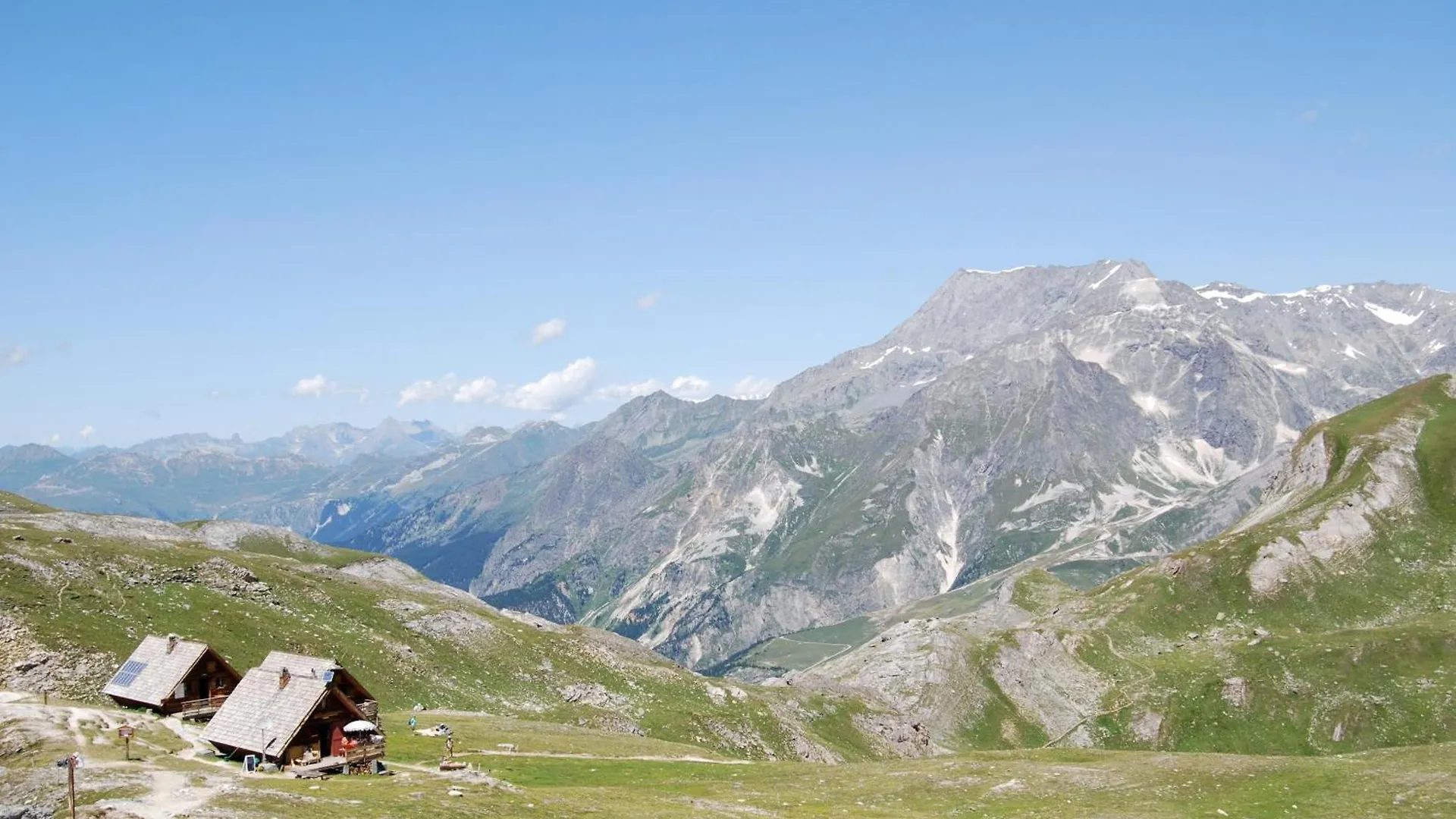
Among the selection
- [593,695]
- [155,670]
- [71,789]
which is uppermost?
[71,789]

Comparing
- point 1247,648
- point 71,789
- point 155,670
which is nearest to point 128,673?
point 155,670

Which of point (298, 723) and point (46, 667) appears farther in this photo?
point (46, 667)

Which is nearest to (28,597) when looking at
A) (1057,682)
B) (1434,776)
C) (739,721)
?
(739,721)

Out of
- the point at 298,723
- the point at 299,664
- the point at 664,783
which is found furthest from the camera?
the point at 664,783

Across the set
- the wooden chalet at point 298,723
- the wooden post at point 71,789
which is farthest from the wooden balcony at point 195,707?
the wooden post at point 71,789

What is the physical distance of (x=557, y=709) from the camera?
103312mm

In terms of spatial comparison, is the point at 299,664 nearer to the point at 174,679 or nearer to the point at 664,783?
the point at 174,679

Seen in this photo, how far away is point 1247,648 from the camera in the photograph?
15100cm

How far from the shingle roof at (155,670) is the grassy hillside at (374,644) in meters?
8.26

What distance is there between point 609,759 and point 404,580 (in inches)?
4644

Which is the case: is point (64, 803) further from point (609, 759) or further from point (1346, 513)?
point (1346, 513)

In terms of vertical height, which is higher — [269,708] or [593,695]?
[269,708]

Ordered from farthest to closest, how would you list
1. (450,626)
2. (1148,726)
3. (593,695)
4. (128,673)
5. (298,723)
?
(1148,726) < (450,626) < (593,695) < (128,673) < (298,723)

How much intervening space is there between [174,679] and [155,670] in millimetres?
2948
